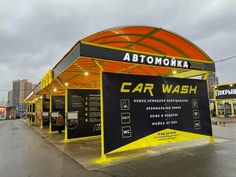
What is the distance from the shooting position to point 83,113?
10.0 metres

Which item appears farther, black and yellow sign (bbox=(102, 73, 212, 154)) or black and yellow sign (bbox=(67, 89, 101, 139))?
black and yellow sign (bbox=(67, 89, 101, 139))

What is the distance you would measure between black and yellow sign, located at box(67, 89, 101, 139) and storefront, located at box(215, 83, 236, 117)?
71.8 ft

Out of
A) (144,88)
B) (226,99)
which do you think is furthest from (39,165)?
(226,99)

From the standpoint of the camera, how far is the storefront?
25.0 metres

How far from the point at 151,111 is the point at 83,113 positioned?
4435mm

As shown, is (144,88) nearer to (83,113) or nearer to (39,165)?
(39,165)

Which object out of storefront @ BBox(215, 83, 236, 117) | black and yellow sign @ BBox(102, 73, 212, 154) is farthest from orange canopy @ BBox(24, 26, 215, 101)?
storefront @ BBox(215, 83, 236, 117)

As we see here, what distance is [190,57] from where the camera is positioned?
802cm

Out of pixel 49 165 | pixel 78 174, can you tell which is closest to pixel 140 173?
pixel 78 174

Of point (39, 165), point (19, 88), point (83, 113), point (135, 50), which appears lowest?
point (39, 165)

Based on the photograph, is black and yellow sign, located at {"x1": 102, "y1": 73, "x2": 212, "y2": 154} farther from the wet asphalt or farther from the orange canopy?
the wet asphalt

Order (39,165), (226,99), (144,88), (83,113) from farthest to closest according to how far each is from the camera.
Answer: (226,99)
(83,113)
(144,88)
(39,165)

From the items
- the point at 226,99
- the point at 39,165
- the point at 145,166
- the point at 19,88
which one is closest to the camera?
the point at 145,166

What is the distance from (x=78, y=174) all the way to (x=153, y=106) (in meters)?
3.60
